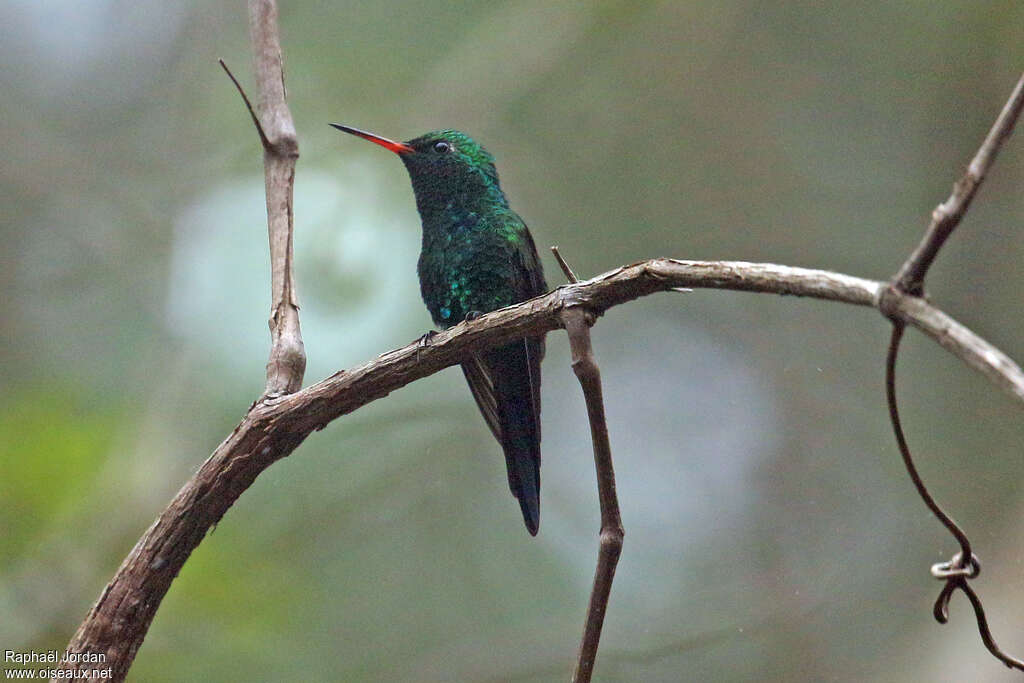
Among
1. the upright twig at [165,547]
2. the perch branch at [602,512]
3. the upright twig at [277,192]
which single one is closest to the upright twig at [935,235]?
the perch branch at [602,512]

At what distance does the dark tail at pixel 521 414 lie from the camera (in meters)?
3.44

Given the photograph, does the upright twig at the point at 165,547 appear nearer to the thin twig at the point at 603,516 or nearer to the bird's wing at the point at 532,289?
the thin twig at the point at 603,516

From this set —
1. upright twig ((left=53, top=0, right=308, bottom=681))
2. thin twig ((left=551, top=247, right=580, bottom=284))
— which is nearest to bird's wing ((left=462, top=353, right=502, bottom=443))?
upright twig ((left=53, top=0, right=308, bottom=681))

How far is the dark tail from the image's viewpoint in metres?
3.44

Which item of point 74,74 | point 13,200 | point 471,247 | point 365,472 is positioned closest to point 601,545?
point 471,247

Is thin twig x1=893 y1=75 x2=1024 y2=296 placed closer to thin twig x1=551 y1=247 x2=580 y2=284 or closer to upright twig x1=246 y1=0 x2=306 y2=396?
thin twig x1=551 y1=247 x2=580 y2=284

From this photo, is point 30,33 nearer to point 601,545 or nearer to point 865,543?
point 865,543

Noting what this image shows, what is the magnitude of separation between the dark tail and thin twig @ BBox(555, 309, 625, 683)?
4.39 feet

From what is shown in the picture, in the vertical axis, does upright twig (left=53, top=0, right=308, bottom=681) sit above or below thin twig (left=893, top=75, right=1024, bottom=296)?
below

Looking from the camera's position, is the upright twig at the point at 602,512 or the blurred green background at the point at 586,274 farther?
the blurred green background at the point at 586,274

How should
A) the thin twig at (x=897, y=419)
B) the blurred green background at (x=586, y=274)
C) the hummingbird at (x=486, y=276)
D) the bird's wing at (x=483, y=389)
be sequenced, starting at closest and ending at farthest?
the thin twig at (x=897, y=419) < the hummingbird at (x=486, y=276) < the bird's wing at (x=483, y=389) < the blurred green background at (x=586, y=274)

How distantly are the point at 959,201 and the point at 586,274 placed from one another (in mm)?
5881

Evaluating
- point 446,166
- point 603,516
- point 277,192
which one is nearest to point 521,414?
point 446,166

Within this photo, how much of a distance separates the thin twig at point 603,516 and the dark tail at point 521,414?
4.39 feet
